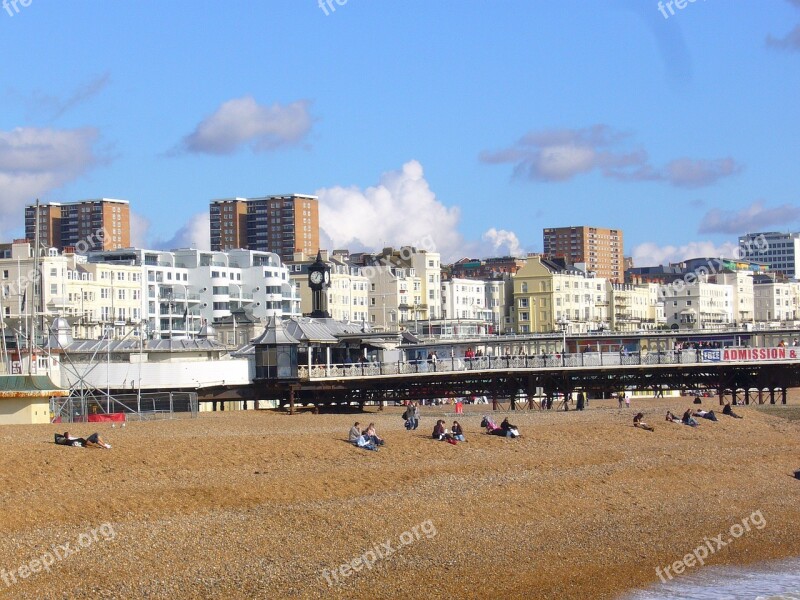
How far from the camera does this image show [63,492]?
1081 inches

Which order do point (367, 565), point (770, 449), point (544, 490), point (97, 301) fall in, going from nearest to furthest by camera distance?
1. point (367, 565)
2. point (544, 490)
3. point (770, 449)
4. point (97, 301)

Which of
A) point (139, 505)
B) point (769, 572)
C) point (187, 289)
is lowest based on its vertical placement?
point (769, 572)

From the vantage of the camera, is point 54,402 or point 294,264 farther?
point 294,264

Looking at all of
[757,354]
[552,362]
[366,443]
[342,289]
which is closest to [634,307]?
[342,289]

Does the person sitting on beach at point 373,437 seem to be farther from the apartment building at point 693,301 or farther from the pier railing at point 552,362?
the apartment building at point 693,301

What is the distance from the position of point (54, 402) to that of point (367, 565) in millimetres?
29715

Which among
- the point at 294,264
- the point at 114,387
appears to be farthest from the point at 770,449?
the point at 294,264

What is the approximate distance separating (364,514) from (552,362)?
3978cm

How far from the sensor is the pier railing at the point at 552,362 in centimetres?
6650

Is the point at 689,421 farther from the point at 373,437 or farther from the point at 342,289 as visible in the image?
the point at 342,289

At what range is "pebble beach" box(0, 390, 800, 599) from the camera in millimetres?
23156

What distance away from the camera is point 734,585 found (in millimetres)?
26016

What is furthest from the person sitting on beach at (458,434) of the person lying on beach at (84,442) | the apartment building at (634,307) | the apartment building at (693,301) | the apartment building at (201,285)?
the apartment building at (693,301)

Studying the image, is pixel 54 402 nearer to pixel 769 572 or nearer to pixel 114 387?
pixel 114 387
